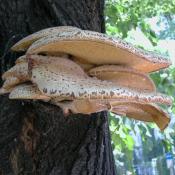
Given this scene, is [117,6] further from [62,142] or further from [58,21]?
[62,142]

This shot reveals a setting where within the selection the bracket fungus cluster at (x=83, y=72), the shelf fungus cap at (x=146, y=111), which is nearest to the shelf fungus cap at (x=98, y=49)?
the bracket fungus cluster at (x=83, y=72)

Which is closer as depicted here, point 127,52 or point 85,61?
point 127,52

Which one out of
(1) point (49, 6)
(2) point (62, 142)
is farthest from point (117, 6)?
(2) point (62, 142)

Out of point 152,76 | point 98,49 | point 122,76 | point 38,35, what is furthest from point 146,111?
point 152,76

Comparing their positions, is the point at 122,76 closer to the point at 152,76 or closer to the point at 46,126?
the point at 46,126

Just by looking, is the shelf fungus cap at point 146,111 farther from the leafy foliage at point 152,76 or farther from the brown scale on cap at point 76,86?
the leafy foliage at point 152,76
